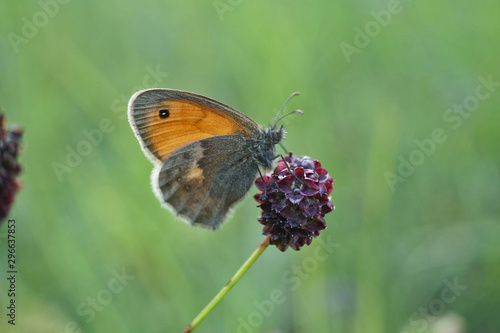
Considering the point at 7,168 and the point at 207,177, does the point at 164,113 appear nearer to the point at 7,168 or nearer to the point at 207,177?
the point at 207,177

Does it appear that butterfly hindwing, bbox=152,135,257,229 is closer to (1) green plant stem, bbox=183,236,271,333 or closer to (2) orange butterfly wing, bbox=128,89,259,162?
(2) orange butterfly wing, bbox=128,89,259,162

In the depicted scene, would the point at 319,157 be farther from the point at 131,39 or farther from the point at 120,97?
the point at 131,39

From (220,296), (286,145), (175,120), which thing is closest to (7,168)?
(220,296)

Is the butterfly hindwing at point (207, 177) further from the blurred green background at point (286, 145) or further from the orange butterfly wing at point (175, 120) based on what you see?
the blurred green background at point (286, 145)

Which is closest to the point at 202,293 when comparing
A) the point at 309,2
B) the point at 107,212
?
the point at 107,212

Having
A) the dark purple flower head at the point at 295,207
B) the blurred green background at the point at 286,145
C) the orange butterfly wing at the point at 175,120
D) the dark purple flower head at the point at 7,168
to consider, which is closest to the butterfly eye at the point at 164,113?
the orange butterfly wing at the point at 175,120

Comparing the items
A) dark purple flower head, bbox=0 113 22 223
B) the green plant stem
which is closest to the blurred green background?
dark purple flower head, bbox=0 113 22 223
